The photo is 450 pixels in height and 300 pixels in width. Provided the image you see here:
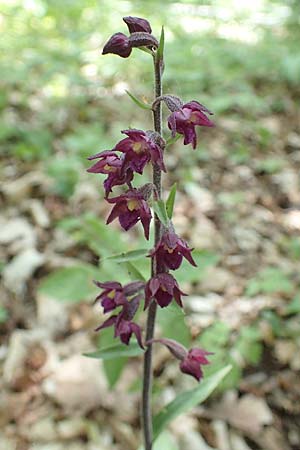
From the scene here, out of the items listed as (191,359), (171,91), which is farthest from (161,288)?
(171,91)

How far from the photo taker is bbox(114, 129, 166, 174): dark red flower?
3.74 feet

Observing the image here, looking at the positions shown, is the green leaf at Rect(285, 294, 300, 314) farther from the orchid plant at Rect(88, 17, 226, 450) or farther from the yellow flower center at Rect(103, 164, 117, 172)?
the yellow flower center at Rect(103, 164, 117, 172)

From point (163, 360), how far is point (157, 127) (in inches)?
55.9

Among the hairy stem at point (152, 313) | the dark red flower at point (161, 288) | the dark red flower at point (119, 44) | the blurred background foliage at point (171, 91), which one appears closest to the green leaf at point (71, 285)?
the blurred background foliage at point (171, 91)

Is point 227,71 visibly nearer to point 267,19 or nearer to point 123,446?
point 267,19

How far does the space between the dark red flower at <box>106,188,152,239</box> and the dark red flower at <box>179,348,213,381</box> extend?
1.55 ft

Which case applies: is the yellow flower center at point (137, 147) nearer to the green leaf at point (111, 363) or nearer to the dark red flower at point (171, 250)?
the dark red flower at point (171, 250)

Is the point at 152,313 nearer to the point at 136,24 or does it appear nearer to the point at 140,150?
the point at 140,150

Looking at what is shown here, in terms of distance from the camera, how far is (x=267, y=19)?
6160 mm

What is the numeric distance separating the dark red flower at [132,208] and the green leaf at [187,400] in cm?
66

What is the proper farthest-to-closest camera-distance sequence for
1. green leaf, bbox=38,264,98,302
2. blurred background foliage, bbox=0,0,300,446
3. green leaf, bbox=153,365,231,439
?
blurred background foliage, bbox=0,0,300,446 < green leaf, bbox=38,264,98,302 < green leaf, bbox=153,365,231,439

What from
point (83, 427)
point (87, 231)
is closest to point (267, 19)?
point (87, 231)

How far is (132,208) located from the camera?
48.6 inches

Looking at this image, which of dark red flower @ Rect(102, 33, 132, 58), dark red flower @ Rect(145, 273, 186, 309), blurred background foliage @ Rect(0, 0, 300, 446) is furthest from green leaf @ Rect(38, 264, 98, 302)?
dark red flower @ Rect(102, 33, 132, 58)
